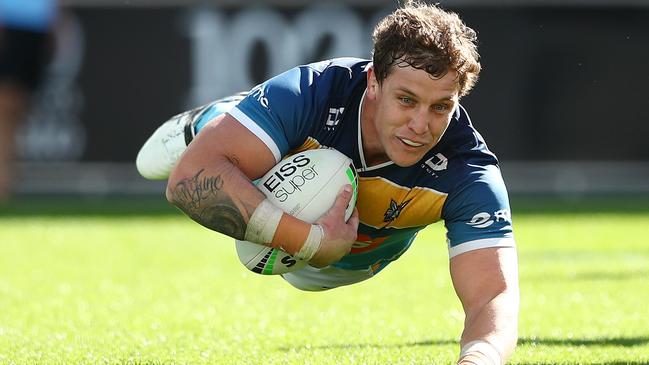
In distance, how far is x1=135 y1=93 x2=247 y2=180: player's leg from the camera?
20.5 feet

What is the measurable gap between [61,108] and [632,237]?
696 cm

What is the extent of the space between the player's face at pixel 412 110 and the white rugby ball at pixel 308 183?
0.22 meters

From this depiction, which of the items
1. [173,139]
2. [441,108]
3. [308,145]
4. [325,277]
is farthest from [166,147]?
[441,108]

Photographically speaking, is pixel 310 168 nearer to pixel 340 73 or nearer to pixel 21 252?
pixel 340 73

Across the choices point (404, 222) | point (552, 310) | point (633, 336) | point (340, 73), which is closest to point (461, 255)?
point (404, 222)

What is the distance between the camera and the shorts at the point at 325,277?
6.25 metres

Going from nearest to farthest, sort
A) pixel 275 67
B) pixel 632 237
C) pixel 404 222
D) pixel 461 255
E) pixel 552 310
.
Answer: pixel 461 255 < pixel 404 222 < pixel 552 310 < pixel 632 237 < pixel 275 67

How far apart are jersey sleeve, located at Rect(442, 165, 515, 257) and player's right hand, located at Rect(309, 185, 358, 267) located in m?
0.42

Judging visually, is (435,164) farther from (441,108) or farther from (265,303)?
(265,303)

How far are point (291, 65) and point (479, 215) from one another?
9805mm

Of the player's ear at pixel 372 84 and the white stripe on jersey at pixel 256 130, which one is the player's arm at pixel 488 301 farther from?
the white stripe on jersey at pixel 256 130

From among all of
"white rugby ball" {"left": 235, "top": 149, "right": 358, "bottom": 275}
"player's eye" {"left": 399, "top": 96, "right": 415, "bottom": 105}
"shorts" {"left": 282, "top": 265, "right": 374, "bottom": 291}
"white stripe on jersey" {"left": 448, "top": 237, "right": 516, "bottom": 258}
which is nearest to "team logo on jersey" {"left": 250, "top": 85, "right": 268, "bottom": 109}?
"white rugby ball" {"left": 235, "top": 149, "right": 358, "bottom": 275}

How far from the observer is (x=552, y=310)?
24.5ft

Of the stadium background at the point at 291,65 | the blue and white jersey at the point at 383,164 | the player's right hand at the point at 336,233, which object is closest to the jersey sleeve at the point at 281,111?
the blue and white jersey at the point at 383,164
